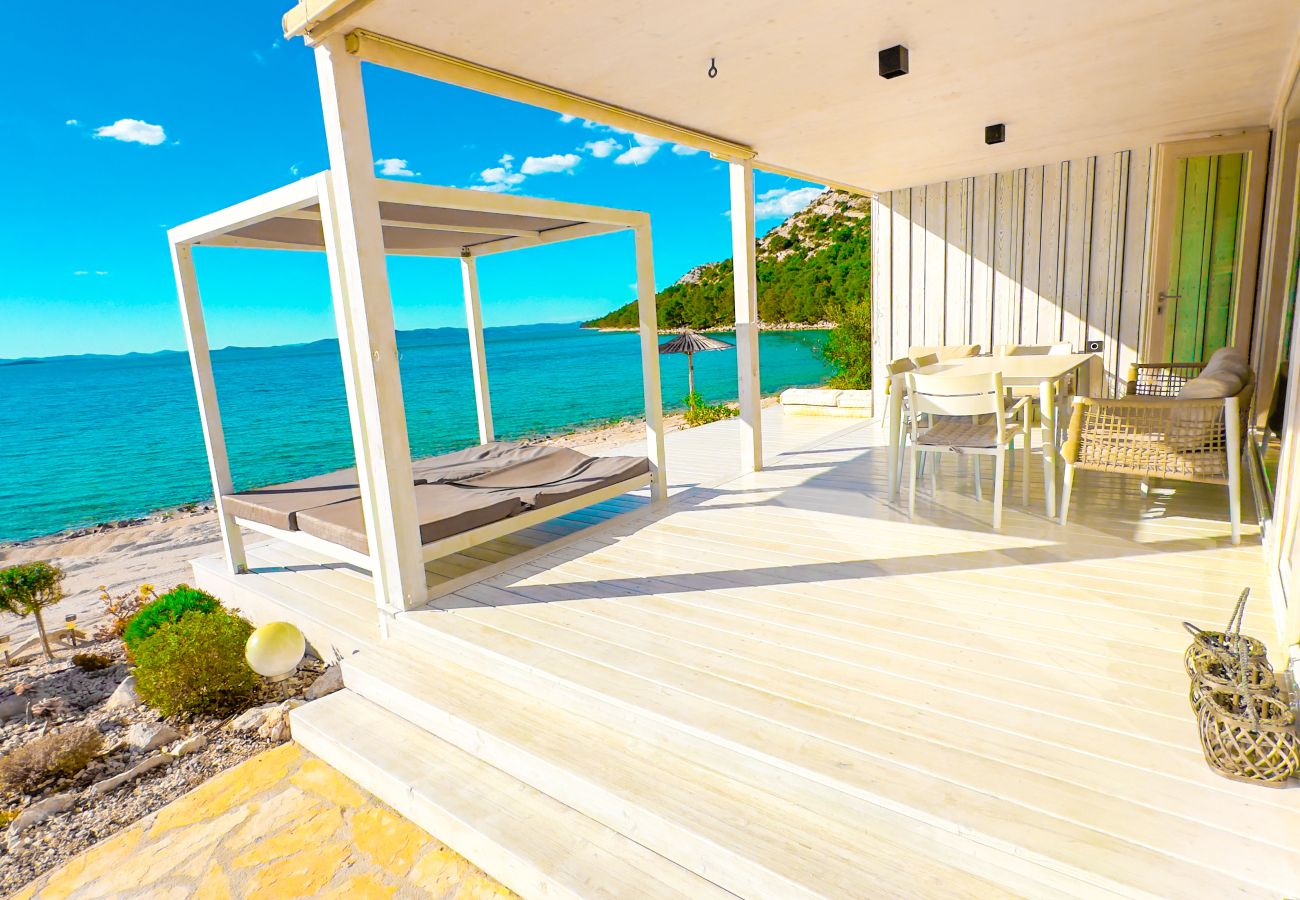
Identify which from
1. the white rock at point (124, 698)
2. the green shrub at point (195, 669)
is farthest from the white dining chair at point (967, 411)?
the white rock at point (124, 698)

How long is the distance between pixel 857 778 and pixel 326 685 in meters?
2.53

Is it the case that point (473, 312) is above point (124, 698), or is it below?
above

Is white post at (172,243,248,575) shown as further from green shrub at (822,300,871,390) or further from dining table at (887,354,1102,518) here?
green shrub at (822,300,871,390)

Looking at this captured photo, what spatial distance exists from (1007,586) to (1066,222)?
5.02 meters

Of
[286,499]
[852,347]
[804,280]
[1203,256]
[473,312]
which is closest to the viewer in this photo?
[286,499]

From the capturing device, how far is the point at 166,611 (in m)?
3.66

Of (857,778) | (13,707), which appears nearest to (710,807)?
(857,778)

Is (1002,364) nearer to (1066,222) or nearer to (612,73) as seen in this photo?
(1066,222)

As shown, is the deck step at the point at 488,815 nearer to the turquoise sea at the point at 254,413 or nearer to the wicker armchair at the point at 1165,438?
the wicker armchair at the point at 1165,438

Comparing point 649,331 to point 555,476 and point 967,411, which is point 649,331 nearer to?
point 555,476

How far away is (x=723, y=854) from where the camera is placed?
170 centimetres

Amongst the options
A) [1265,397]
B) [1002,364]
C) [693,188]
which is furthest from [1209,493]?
[693,188]

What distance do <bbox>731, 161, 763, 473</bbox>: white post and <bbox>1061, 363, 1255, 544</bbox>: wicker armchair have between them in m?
2.12

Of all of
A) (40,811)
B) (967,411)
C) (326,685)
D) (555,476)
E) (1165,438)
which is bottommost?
(40,811)
